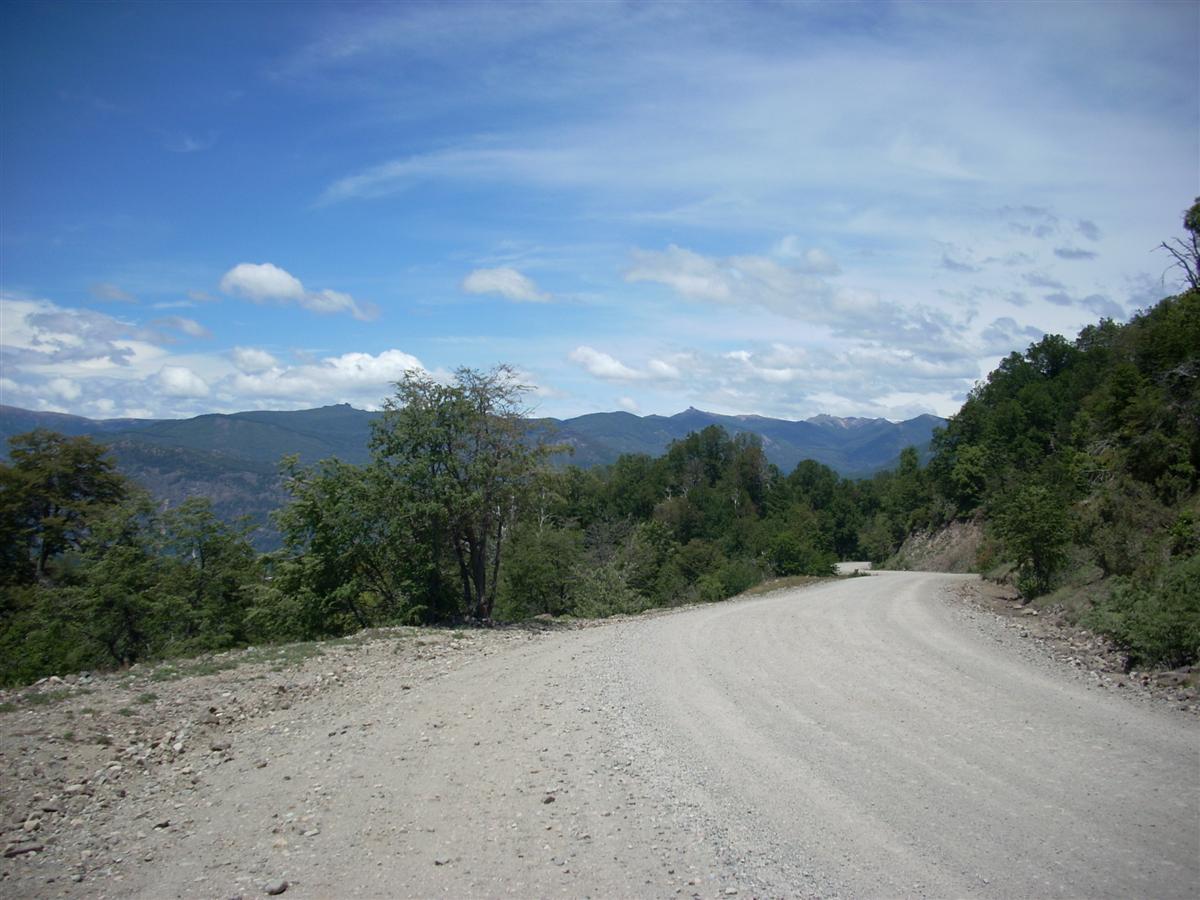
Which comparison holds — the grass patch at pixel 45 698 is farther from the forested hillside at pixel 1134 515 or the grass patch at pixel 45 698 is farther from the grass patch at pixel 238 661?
the forested hillside at pixel 1134 515

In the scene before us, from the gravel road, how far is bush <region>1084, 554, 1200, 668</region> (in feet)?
3.77

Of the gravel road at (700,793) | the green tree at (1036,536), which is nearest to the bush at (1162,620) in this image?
the gravel road at (700,793)

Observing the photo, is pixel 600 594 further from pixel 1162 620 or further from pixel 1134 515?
pixel 1162 620

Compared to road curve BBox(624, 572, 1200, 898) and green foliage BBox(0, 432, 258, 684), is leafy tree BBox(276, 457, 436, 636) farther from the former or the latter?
road curve BBox(624, 572, 1200, 898)

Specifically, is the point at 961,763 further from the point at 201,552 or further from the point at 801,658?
the point at 201,552

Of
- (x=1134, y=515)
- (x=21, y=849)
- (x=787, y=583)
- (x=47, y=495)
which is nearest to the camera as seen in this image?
(x=21, y=849)

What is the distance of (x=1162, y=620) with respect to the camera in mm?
10492

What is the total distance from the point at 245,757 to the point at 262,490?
4793 inches

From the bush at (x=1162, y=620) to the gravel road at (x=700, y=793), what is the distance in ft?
3.77

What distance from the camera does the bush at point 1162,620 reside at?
1028 cm

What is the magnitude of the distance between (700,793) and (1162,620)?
8.06 meters

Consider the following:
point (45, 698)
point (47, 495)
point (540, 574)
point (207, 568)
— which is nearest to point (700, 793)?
point (45, 698)

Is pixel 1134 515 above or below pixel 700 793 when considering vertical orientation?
above

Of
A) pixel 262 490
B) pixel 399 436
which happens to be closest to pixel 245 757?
pixel 399 436
